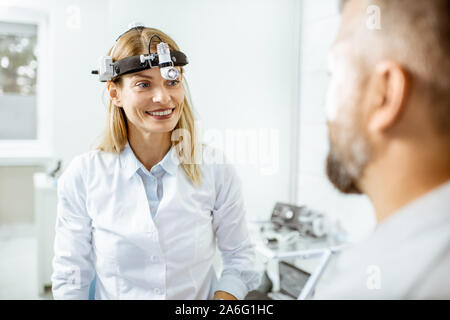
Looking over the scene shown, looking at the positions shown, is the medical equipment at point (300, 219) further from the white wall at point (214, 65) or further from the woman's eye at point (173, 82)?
the woman's eye at point (173, 82)

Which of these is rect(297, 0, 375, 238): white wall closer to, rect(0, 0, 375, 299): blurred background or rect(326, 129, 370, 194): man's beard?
rect(0, 0, 375, 299): blurred background

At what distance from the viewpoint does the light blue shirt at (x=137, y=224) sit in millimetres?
686

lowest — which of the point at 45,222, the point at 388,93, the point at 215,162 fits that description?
the point at 45,222

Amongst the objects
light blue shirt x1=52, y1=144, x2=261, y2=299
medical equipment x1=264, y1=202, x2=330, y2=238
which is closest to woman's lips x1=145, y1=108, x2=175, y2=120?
light blue shirt x1=52, y1=144, x2=261, y2=299

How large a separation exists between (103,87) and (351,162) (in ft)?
1.53

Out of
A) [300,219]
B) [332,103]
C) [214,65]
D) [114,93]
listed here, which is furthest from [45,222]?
[300,219]

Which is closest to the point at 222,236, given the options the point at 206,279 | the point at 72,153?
the point at 206,279

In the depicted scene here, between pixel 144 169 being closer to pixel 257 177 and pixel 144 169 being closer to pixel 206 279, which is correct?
pixel 206 279

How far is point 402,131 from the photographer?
0.37 m

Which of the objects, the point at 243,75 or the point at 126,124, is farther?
the point at 243,75

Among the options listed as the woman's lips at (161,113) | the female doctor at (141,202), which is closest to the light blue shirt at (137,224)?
the female doctor at (141,202)

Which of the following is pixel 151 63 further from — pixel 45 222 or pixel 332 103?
pixel 45 222

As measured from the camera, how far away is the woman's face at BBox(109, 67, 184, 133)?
0.61 m

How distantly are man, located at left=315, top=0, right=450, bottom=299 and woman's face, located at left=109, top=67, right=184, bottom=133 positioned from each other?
32cm
